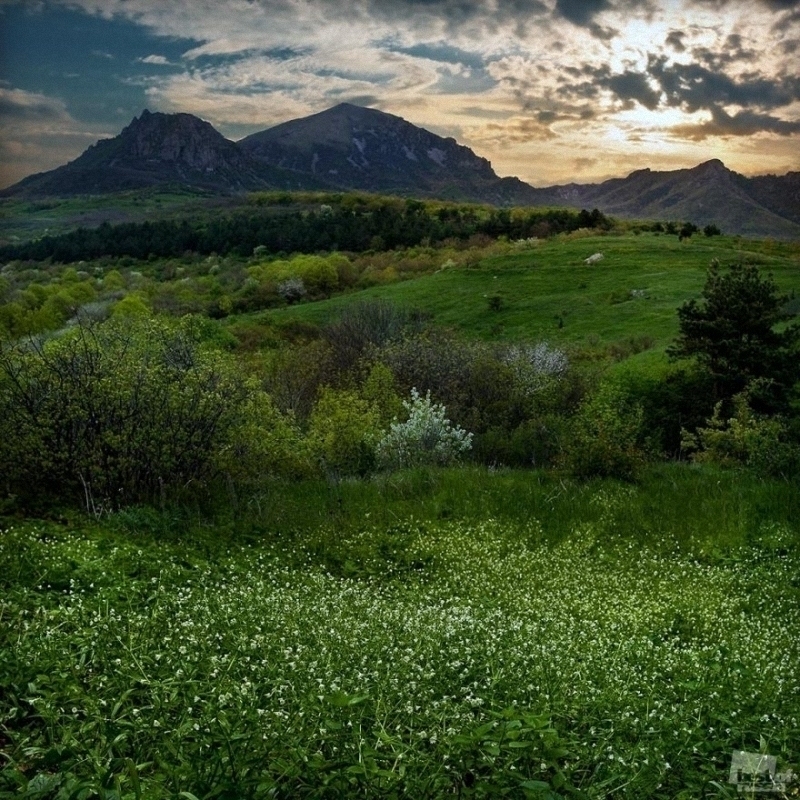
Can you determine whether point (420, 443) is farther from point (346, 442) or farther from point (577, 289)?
point (577, 289)

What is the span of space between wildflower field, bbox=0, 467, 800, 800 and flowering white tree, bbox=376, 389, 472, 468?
5.62 metres

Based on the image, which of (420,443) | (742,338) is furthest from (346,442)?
(742,338)

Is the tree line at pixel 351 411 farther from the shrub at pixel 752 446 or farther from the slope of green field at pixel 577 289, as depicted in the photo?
the slope of green field at pixel 577 289

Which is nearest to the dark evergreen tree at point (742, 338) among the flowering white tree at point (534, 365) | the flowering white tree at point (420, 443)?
the flowering white tree at point (534, 365)

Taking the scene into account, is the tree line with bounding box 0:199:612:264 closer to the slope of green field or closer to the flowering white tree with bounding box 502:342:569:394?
the slope of green field

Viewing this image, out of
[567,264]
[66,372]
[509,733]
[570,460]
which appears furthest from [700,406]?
[567,264]

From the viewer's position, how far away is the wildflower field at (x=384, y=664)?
4.57m

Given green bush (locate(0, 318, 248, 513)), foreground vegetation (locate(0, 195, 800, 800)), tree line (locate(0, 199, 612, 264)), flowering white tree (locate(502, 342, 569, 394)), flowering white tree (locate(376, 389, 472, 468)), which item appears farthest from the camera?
tree line (locate(0, 199, 612, 264))

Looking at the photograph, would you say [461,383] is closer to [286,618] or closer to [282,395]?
[282,395]

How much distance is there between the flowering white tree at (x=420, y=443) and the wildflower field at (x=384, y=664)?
5.62 metres

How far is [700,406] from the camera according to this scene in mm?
24922

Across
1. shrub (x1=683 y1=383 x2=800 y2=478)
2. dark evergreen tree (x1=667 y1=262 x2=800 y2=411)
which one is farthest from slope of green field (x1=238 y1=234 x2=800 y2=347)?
shrub (x1=683 y1=383 x2=800 y2=478)

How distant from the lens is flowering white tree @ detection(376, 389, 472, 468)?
672 inches

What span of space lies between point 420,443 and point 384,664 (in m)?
11.7
